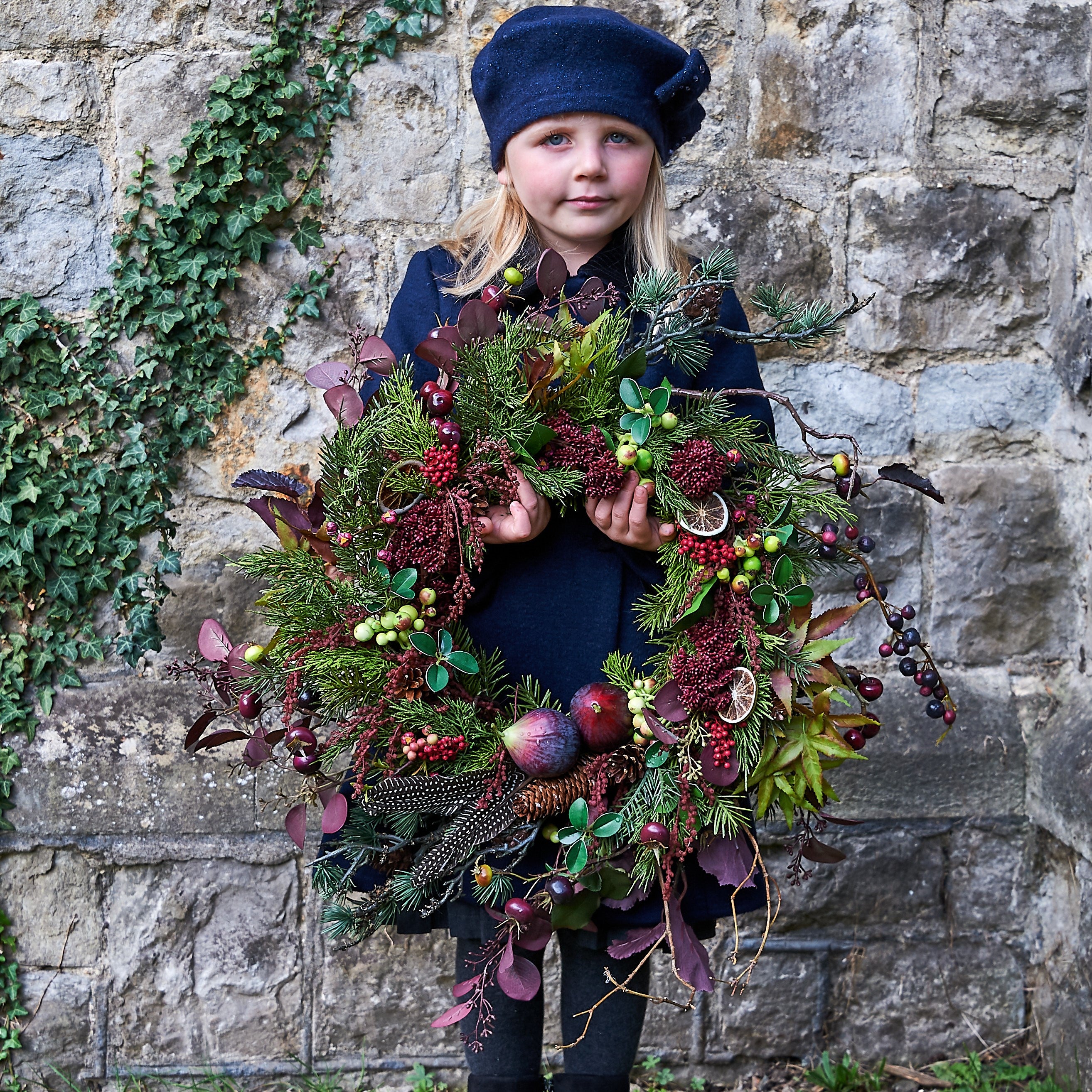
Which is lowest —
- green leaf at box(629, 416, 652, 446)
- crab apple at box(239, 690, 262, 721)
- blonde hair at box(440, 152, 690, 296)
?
crab apple at box(239, 690, 262, 721)

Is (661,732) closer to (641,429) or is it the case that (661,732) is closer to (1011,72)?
(641,429)

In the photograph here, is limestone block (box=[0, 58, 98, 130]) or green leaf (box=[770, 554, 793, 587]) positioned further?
limestone block (box=[0, 58, 98, 130])

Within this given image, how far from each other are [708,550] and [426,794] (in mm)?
451

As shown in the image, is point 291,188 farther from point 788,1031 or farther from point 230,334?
point 788,1031

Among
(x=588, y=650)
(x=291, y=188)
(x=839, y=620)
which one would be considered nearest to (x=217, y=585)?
(x=291, y=188)

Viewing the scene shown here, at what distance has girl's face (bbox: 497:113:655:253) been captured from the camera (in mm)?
1377

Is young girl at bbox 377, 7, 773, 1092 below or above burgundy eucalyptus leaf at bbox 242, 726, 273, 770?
above

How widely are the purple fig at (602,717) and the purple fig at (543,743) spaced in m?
0.02

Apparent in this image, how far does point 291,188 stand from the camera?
1.96 metres

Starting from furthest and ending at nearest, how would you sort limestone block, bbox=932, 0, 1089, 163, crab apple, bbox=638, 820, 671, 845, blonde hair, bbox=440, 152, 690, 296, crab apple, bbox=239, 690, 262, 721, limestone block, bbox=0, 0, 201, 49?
limestone block, bbox=932, 0, 1089, 163
limestone block, bbox=0, 0, 201, 49
blonde hair, bbox=440, 152, 690, 296
crab apple, bbox=239, 690, 262, 721
crab apple, bbox=638, 820, 671, 845

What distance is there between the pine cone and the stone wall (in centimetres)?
89

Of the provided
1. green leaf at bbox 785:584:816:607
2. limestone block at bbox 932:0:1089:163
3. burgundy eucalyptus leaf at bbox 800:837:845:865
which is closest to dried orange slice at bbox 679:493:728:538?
green leaf at bbox 785:584:816:607

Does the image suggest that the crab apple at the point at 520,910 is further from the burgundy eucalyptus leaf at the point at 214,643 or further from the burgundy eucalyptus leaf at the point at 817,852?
the burgundy eucalyptus leaf at the point at 214,643

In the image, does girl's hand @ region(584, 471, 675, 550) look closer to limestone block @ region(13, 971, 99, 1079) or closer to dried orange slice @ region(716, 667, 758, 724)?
dried orange slice @ region(716, 667, 758, 724)
